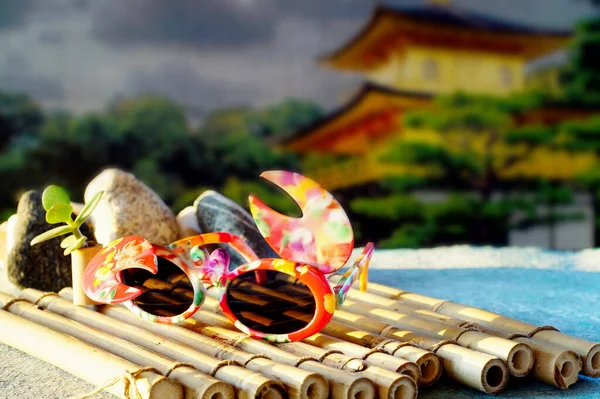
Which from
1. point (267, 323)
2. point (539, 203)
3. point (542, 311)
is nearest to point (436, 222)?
point (539, 203)

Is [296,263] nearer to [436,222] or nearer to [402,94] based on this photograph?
[436,222]

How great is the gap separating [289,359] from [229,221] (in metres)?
1.23

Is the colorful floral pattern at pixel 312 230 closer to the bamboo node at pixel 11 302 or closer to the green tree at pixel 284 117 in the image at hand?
the bamboo node at pixel 11 302

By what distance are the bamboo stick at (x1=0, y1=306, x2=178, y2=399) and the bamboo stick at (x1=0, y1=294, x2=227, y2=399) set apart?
3cm

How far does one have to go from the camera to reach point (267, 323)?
1.34m

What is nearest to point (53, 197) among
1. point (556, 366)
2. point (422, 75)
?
point (556, 366)

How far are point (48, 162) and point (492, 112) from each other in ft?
Result: 27.5

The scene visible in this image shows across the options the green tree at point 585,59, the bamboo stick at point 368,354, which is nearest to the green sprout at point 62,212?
the bamboo stick at point 368,354

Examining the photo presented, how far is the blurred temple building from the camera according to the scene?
9.02 metres

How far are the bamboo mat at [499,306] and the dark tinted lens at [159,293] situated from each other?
23 cm

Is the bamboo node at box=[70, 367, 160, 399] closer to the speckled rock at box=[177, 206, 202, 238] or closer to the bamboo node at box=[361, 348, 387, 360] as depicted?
the bamboo node at box=[361, 348, 387, 360]

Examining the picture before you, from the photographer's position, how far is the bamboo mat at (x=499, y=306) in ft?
4.14

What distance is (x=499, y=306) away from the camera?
2131 mm

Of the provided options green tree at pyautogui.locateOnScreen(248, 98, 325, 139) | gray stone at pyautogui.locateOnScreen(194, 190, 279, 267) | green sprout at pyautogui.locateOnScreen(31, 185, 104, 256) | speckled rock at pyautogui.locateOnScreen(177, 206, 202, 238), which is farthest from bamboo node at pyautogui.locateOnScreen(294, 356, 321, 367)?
green tree at pyautogui.locateOnScreen(248, 98, 325, 139)
